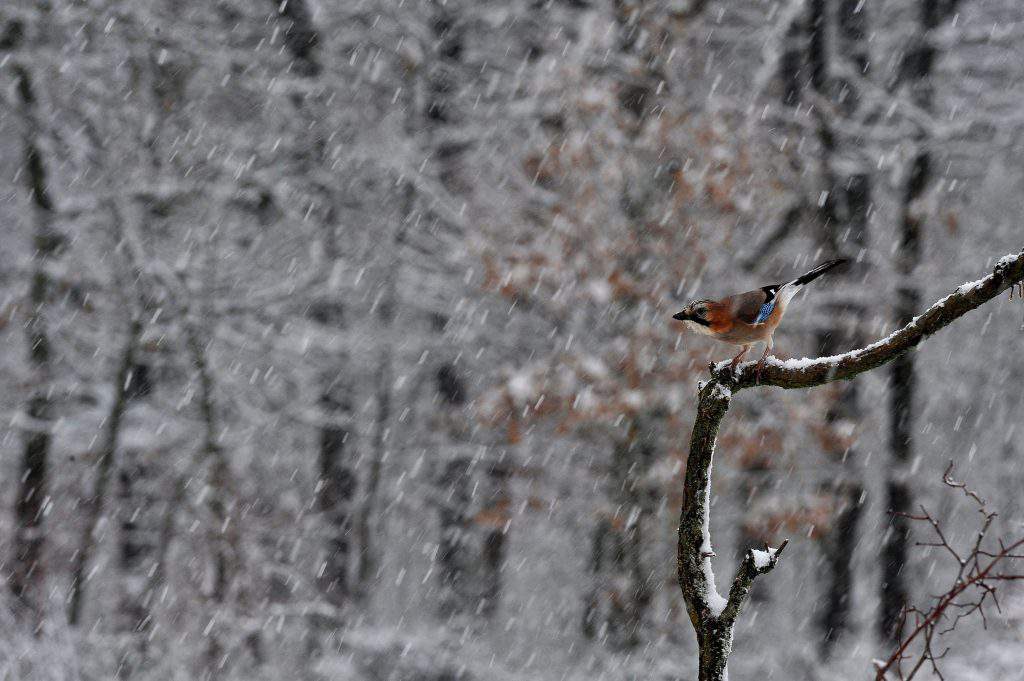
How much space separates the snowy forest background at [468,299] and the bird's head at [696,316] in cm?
535

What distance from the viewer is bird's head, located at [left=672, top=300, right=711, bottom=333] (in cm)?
230

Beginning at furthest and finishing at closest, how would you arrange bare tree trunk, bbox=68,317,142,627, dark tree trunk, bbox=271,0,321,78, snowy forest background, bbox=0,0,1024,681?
dark tree trunk, bbox=271,0,321,78 < bare tree trunk, bbox=68,317,142,627 < snowy forest background, bbox=0,0,1024,681

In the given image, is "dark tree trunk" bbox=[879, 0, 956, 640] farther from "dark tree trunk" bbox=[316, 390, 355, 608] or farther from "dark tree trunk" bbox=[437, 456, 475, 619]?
"dark tree trunk" bbox=[316, 390, 355, 608]

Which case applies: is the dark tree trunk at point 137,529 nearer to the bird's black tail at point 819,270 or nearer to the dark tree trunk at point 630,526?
the dark tree trunk at point 630,526

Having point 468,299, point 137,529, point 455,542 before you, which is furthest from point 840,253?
point 137,529

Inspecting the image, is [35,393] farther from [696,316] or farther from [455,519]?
[696,316]

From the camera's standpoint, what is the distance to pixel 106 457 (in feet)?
29.0

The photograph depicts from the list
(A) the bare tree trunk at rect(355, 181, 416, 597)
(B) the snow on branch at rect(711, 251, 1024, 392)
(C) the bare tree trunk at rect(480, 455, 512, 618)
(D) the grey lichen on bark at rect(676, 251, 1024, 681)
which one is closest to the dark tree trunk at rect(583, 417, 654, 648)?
(C) the bare tree trunk at rect(480, 455, 512, 618)

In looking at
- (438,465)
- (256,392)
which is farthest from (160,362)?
(438,465)

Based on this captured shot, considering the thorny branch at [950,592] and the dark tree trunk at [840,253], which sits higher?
the dark tree trunk at [840,253]

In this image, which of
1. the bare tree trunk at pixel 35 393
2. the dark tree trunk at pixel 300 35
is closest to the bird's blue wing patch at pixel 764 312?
the bare tree trunk at pixel 35 393

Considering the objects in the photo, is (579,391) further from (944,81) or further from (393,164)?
(944,81)

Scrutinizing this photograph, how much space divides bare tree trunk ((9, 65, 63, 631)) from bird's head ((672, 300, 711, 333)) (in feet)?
28.5

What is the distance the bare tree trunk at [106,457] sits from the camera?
8.72 meters
